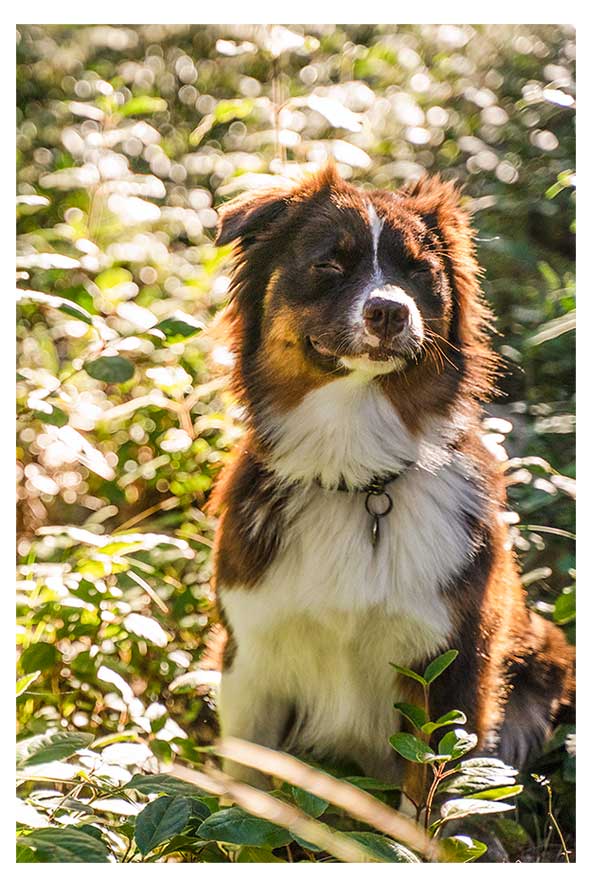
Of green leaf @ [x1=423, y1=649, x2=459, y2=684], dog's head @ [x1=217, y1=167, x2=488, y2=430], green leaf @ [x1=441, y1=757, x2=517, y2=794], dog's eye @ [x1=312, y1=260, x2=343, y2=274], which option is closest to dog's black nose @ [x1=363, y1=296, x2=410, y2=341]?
dog's head @ [x1=217, y1=167, x2=488, y2=430]

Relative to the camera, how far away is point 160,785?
2.22 metres

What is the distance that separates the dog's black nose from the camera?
7.28ft

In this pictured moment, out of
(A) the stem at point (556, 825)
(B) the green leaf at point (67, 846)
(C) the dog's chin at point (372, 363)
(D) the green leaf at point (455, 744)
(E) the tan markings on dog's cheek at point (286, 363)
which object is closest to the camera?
(B) the green leaf at point (67, 846)

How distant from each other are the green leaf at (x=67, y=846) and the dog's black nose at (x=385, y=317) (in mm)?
1202

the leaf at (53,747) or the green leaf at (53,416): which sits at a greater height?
the green leaf at (53,416)

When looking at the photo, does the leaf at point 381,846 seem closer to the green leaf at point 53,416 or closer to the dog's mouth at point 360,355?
the dog's mouth at point 360,355

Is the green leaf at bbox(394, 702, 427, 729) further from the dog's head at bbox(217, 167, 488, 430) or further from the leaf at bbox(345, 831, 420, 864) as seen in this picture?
the dog's head at bbox(217, 167, 488, 430)

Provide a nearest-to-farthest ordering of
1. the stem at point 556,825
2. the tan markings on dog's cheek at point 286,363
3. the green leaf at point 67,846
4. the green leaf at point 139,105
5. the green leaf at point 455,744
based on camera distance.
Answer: the green leaf at point 67,846 < the green leaf at point 455,744 < the tan markings on dog's cheek at point 286,363 < the stem at point 556,825 < the green leaf at point 139,105

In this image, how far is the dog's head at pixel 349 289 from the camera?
230 cm

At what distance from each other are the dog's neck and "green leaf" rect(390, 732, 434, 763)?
596mm

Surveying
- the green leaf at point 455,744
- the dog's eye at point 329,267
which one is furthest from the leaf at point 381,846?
the dog's eye at point 329,267

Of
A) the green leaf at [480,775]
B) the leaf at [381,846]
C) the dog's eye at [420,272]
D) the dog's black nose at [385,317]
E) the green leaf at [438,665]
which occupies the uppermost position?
the dog's eye at [420,272]
